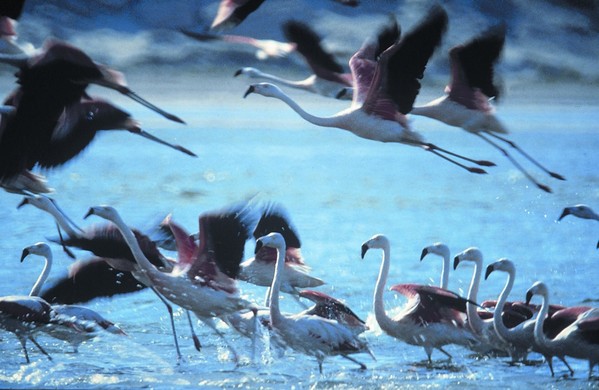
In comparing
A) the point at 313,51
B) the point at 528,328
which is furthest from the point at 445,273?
the point at 313,51

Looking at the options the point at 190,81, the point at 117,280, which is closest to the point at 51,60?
the point at 117,280

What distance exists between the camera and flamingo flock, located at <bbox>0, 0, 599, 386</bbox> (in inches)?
185

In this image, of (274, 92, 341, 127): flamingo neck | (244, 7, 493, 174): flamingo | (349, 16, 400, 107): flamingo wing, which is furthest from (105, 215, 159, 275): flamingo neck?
(349, 16, 400, 107): flamingo wing

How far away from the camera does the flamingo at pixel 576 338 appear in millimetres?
4535

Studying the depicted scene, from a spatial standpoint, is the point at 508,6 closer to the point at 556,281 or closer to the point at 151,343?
the point at 556,281

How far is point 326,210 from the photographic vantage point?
809 cm

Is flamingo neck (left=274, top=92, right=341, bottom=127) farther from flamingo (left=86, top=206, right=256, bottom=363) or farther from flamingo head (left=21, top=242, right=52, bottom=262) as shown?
flamingo head (left=21, top=242, right=52, bottom=262)

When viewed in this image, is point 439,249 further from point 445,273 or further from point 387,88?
point 387,88

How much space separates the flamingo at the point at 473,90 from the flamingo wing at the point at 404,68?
0.24 m

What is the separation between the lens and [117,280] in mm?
→ 5273

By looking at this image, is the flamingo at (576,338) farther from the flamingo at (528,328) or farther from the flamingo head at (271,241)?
the flamingo head at (271,241)

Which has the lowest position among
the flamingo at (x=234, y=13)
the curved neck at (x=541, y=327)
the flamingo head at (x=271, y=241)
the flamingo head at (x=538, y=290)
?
the curved neck at (x=541, y=327)

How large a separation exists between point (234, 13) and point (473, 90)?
1151 millimetres

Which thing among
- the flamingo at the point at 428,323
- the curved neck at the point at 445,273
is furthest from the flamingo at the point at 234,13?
the curved neck at the point at 445,273
